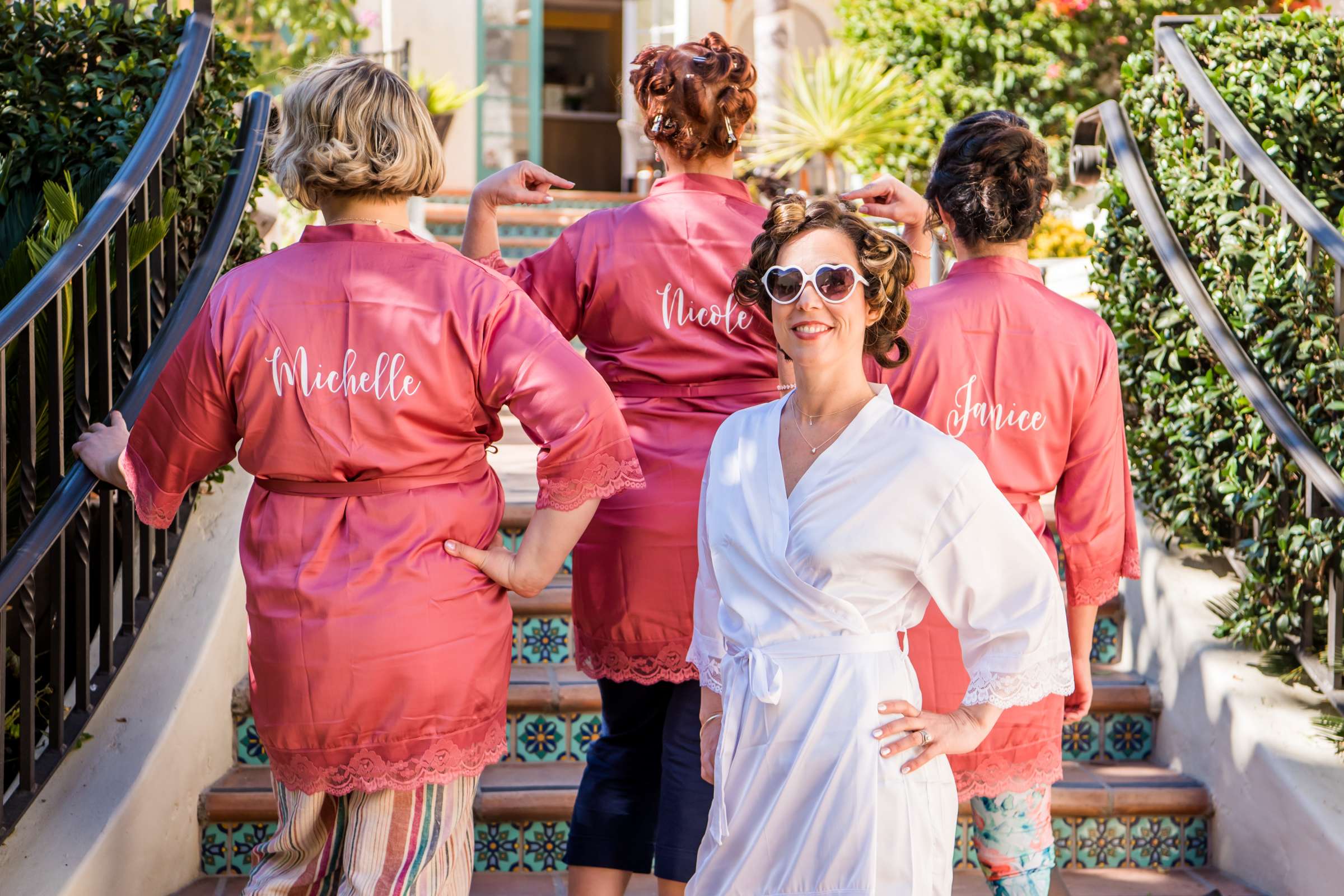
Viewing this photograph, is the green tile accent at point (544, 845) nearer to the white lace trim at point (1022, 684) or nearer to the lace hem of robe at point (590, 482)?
the lace hem of robe at point (590, 482)

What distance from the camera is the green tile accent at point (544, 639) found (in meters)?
3.74

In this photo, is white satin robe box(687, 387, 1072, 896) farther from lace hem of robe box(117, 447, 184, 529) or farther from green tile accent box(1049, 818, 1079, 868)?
green tile accent box(1049, 818, 1079, 868)

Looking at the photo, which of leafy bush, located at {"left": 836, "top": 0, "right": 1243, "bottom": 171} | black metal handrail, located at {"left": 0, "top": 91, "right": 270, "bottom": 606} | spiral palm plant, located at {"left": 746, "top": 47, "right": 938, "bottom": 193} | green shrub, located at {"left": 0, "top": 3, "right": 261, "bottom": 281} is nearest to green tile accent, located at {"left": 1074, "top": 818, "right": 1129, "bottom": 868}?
black metal handrail, located at {"left": 0, "top": 91, "right": 270, "bottom": 606}

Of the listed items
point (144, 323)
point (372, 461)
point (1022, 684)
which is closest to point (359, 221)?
point (372, 461)

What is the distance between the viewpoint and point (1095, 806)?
3297 millimetres

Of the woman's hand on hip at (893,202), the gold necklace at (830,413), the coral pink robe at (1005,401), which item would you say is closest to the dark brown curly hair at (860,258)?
the gold necklace at (830,413)

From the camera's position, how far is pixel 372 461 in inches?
77.4

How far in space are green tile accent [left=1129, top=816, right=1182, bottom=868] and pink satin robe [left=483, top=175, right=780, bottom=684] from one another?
1624 mm

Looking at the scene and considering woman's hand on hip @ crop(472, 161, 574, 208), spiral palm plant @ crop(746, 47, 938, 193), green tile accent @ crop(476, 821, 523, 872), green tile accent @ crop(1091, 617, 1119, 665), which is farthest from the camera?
spiral palm plant @ crop(746, 47, 938, 193)

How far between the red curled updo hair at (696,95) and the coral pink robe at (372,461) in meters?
0.54

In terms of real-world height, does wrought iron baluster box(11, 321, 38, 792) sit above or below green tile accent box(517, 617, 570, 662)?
above

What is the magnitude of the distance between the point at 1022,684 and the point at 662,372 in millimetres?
939

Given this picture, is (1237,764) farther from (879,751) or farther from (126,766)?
(126,766)

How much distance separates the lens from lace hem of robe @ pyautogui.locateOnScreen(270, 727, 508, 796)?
201cm
